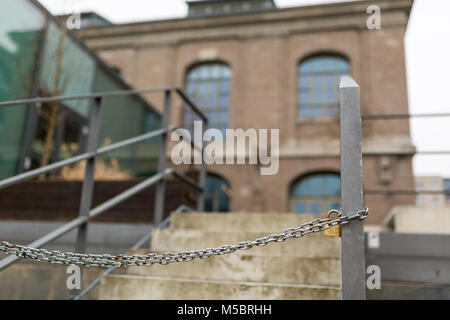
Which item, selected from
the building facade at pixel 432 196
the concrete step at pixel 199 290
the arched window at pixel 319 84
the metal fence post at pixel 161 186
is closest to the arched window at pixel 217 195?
the arched window at pixel 319 84

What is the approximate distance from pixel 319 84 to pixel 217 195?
5169 millimetres

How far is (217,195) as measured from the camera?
1390 centimetres

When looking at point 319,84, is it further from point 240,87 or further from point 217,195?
point 217,195

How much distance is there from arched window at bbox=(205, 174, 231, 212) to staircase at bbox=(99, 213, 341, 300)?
10873mm

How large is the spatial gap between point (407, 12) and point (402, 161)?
5164mm

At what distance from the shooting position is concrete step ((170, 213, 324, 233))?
119 inches

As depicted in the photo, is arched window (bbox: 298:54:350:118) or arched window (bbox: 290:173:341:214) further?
arched window (bbox: 298:54:350:118)

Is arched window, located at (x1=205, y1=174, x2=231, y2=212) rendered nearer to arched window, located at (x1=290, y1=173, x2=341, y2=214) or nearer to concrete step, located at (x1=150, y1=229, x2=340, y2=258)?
arched window, located at (x1=290, y1=173, x2=341, y2=214)

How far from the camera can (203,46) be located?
1533 cm

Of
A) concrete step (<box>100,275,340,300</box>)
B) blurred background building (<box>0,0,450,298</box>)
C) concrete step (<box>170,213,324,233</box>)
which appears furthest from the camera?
blurred background building (<box>0,0,450,298</box>)

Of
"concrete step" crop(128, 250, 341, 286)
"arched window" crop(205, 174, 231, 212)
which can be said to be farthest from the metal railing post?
"arched window" crop(205, 174, 231, 212)

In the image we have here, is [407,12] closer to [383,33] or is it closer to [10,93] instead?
[383,33]

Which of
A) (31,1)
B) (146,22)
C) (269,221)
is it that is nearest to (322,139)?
(146,22)
